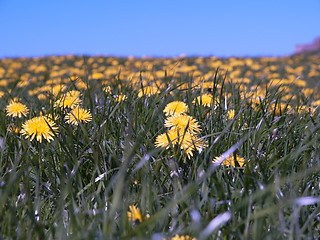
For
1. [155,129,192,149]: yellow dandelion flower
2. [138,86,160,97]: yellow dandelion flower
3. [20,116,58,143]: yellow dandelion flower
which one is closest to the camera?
[155,129,192,149]: yellow dandelion flower

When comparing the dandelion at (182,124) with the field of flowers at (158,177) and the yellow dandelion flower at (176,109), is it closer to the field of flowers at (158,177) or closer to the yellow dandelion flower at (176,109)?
the field of flowers at (158,177)

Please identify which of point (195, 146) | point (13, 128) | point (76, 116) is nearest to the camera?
point (195, 146)

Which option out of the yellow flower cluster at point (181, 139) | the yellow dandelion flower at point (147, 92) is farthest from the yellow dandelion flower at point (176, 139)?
the yellow dandelion flower at point (147, 92)

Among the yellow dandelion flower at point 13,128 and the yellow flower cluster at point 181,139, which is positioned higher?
the yellow flower cluster at point 181,139

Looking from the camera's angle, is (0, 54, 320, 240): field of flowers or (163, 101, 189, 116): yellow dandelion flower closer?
(0, 54, 320, 240): field of flowers

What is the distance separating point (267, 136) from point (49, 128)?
1.14m

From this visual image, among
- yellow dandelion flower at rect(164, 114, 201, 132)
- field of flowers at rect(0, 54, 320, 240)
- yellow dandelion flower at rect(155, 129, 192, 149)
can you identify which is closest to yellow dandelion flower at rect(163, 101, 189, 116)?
field of flowers at rect(0, 54, 320, 240)

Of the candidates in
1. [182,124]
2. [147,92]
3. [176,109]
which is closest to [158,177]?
[182,124]

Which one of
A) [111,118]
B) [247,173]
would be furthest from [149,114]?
[247,173]

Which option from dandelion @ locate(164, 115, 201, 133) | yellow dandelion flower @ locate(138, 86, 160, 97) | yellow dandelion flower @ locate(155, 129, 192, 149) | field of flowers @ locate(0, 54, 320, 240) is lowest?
field of flowers @ locate(0, 54, 320, 240)

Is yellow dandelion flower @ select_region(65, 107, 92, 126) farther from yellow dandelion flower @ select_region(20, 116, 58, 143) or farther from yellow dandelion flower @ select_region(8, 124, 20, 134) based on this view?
yellow dandelion flower @ select_region(8, 124, 20, 134)

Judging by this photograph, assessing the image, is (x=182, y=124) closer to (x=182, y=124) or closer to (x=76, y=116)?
(x=182, y=124)

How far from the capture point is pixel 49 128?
2.04m

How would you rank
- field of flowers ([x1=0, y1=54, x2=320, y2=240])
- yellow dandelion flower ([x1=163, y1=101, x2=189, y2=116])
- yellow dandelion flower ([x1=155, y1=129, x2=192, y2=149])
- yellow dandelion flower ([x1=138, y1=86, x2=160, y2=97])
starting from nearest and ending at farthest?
field of flowers ([x1=0, y1=54, x2=320, y2=240]), yellow dandelion flower ([x1=155, y1=129, x2=192, y2=149]), yellow dandelion flower ([x1=163, y1=101, x2=189, y2=116]), yellow dandelion flower ([x1=138, y1=86, x2=160, y2=97])
